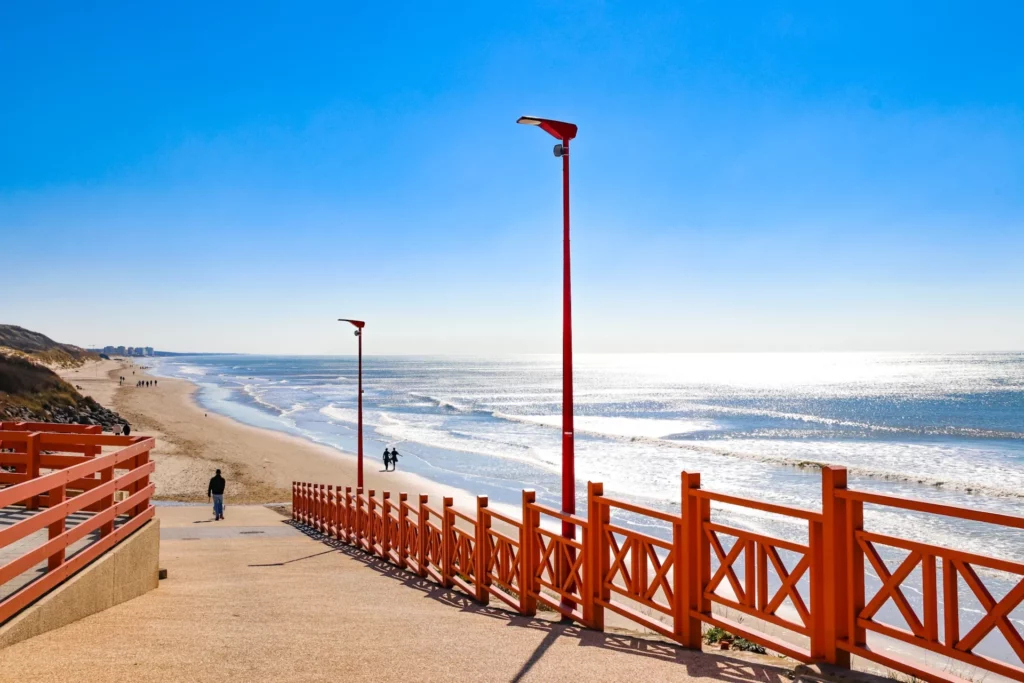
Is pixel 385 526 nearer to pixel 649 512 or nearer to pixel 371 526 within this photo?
pixel 371 526

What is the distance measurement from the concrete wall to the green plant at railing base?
5.65 m

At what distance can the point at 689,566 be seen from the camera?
6102mm

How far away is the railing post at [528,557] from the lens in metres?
8.13

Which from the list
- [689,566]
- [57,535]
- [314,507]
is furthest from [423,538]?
[314,507]

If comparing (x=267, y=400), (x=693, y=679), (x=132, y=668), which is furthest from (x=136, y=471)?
(x=267, y=400)

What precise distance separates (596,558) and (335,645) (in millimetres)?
2449

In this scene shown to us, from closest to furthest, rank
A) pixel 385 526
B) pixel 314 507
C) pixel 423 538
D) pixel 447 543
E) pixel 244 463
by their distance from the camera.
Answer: pixel 447 543 < pixel 423 538 < pixel 385 526 < pixel 314 507 < pixel 244 463

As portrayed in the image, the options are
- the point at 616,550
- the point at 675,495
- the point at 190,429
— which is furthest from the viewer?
the point at 190,429

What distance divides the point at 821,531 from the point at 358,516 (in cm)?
1254

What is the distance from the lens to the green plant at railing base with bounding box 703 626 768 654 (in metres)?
7.12

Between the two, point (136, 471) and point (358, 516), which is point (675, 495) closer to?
point (358, 516)

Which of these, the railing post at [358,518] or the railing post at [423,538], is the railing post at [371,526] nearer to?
the railing post at [358,518]

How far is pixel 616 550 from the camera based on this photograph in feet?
22.6

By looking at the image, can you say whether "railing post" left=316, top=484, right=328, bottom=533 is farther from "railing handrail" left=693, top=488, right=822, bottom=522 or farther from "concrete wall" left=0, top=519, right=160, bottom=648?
"railing handrail" left=693, top=488, right=822, bottom=522
